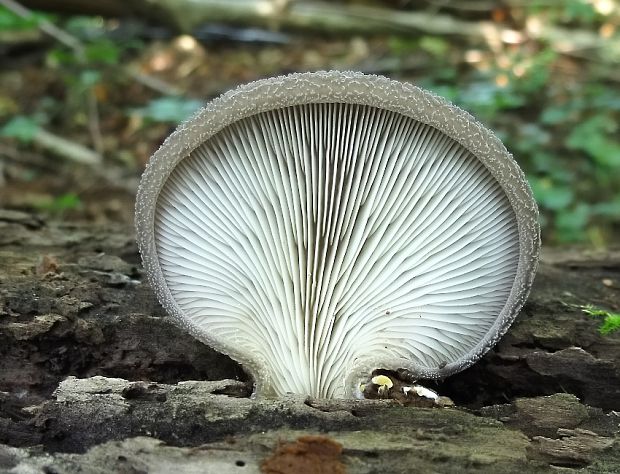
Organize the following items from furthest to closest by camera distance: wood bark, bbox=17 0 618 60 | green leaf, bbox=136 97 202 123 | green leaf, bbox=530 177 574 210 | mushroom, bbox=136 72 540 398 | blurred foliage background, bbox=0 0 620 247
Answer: wood bark, bbox=17 0 618 60 < blurred foliage background, bbox=0 0 620 247 < green leaf, bbox=136 97 202 123 < green leaf, bbox=530 177 574 210 < mushroom, bbox=136 72 540 398

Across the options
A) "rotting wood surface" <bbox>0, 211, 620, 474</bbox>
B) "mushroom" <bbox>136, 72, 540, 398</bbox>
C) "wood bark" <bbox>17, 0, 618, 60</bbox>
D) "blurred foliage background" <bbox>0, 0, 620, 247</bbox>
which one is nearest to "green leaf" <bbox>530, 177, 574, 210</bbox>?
"blurred foliage background" <bbox>0, 0, 620, 247</bbox>

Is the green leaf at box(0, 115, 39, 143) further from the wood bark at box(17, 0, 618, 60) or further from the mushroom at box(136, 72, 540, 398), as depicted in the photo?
the mushroom at box(136, 72, 540, 398)

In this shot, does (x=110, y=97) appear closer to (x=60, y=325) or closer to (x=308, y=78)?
(x=60, y=325)

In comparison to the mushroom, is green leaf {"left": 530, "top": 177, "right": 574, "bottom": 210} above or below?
above

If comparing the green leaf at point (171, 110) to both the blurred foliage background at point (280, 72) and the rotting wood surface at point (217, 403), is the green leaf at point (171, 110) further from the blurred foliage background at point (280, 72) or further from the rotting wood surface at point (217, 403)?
the rotting wood surface at point (217, 403)

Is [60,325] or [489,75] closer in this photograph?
[60,325]

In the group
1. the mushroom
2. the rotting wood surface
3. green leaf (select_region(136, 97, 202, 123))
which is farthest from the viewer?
green leaf (select_region(136, 97, 202, 123))

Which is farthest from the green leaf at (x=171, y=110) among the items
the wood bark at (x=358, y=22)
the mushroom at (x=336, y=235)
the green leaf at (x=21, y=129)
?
the mushroom at (x=336, y=235)

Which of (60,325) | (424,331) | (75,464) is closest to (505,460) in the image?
(424,331)
